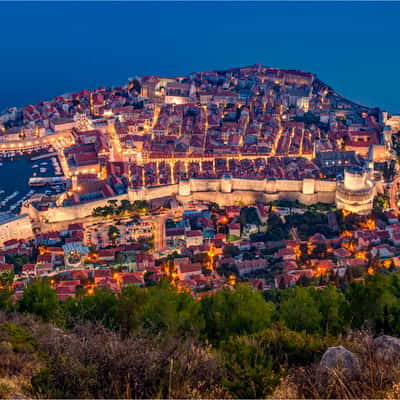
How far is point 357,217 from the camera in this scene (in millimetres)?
9203

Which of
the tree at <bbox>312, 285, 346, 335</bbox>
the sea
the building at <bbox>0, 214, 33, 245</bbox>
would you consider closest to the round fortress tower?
the sea

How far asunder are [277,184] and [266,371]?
802 cm

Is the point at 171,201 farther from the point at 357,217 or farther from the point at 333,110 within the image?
the point at 333,110

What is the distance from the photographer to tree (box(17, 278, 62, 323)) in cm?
455

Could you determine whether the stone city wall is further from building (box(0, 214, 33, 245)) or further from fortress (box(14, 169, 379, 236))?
building (box(0, 214, 33, 245))

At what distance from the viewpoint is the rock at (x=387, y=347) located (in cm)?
274

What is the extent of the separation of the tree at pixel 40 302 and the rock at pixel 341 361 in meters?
2.58

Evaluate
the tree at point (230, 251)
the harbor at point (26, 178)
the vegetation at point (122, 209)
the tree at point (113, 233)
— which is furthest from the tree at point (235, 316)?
the harbor at point (26, 178)

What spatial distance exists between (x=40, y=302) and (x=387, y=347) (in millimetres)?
3052

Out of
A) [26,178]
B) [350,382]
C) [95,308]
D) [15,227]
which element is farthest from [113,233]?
[350,382]

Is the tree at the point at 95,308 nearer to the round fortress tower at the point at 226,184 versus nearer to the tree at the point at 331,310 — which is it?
the tree at the point at 331,310

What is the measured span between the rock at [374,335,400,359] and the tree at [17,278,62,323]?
271 cm

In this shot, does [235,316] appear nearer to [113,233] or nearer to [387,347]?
[387,347]

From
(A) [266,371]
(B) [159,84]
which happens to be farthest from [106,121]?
(A) [266,371]
